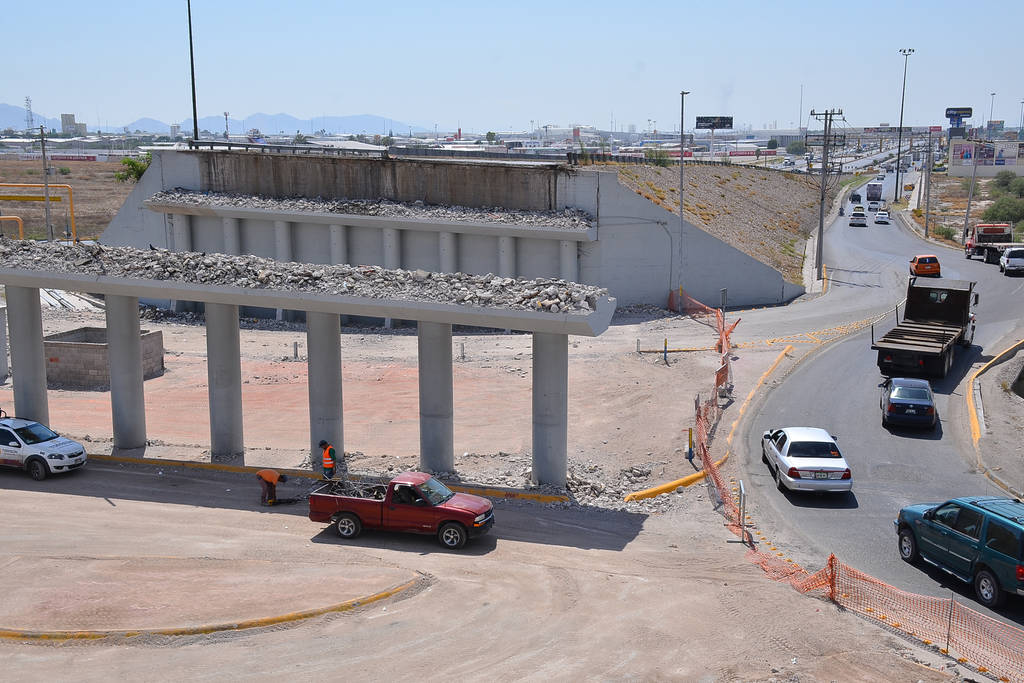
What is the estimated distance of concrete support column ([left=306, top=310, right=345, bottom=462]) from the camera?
23203 mm

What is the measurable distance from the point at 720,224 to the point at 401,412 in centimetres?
2946

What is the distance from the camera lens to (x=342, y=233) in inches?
1790

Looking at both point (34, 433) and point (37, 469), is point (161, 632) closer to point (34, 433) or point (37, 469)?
point (37, 469)

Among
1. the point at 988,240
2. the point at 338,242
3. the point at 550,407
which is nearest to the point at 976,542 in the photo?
the point at 550,407

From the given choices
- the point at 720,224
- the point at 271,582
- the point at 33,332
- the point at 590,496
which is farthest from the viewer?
the point at 720,224

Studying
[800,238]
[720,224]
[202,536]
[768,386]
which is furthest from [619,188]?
[202,536]

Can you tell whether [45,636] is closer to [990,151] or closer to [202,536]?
[202,536]

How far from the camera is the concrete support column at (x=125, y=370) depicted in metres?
24.4

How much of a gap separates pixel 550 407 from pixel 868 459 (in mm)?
8000

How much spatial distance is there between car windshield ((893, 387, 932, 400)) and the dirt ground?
58.1 meters

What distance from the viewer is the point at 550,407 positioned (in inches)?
836

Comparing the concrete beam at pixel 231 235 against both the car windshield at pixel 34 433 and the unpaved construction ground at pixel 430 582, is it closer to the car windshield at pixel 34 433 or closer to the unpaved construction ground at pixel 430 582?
the unpaved construction ground at pixel 430 582

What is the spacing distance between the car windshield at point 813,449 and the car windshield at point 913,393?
5.16 metres

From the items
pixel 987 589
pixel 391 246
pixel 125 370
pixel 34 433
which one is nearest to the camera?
pixel 987 589
